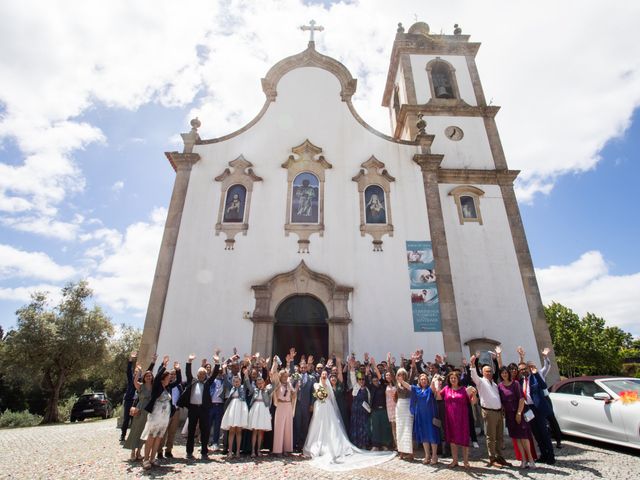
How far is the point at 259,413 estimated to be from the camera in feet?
22.2

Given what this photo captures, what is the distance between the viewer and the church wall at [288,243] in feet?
37.1

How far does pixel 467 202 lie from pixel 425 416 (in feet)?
35.1

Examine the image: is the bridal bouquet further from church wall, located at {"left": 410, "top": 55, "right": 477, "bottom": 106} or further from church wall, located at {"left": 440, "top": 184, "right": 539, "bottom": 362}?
church wall, located at {"left": 410, "top": 55, "right": 477, "bottom": 106}

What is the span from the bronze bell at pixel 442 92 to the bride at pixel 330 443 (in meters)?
16.5

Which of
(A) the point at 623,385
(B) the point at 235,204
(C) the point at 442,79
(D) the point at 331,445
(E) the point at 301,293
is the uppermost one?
(C) the point at 442,79

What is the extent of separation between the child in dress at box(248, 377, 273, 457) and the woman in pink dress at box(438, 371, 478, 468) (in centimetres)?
339

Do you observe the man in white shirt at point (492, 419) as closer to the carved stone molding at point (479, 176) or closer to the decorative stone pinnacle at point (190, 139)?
the carved stone molding at point (479, 176)

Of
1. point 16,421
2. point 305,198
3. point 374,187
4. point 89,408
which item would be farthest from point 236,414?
point 16,421

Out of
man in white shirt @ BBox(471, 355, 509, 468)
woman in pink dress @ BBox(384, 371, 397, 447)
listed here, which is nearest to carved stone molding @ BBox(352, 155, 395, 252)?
woman in pink dress @ BBox(384, 371, 397, 447)

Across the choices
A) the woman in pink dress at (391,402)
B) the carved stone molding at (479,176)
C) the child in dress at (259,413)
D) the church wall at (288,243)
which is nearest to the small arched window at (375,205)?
the church wall at (288,243)

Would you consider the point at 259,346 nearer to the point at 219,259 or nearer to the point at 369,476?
the point at 219,259

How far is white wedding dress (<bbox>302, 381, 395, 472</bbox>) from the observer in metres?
6.29

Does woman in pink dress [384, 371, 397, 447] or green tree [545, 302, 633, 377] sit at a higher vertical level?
green tree [545, 302, 633, 377]

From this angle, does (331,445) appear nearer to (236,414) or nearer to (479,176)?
(236,414)
